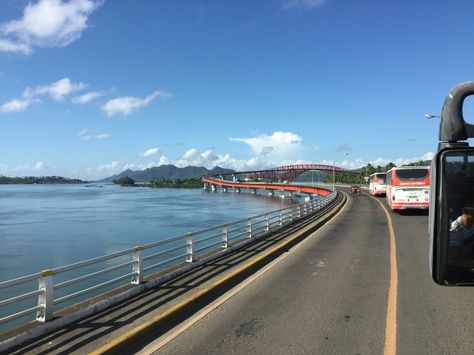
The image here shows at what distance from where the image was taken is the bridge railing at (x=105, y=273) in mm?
6797

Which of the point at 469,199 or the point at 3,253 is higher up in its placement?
the point at 469,199

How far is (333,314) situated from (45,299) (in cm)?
491

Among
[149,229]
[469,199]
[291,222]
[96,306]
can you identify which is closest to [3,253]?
[149,229]

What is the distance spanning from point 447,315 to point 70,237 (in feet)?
135

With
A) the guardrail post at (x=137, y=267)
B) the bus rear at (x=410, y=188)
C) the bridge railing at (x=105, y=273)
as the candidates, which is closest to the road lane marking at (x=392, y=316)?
the bridge railing at (x=105, y=273)

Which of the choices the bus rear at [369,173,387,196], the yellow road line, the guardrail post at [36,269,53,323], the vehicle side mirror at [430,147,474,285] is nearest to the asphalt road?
the yellow road line

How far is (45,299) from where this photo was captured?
22.4 feet

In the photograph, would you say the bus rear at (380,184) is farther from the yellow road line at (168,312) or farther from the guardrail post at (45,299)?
the guardrail post at (45,299)

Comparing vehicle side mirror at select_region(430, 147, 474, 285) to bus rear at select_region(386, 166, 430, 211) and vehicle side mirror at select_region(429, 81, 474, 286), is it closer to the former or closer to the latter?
vehicle side mirror at select_region(429, 81, 474, 286)

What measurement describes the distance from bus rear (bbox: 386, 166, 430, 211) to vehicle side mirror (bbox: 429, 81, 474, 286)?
25556 mm

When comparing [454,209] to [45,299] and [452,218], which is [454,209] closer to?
[452,218]

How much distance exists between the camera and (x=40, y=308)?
668cm

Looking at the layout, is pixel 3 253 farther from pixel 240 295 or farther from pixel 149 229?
pixel 240 295

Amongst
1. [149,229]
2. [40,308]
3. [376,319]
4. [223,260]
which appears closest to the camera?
[40,308]
